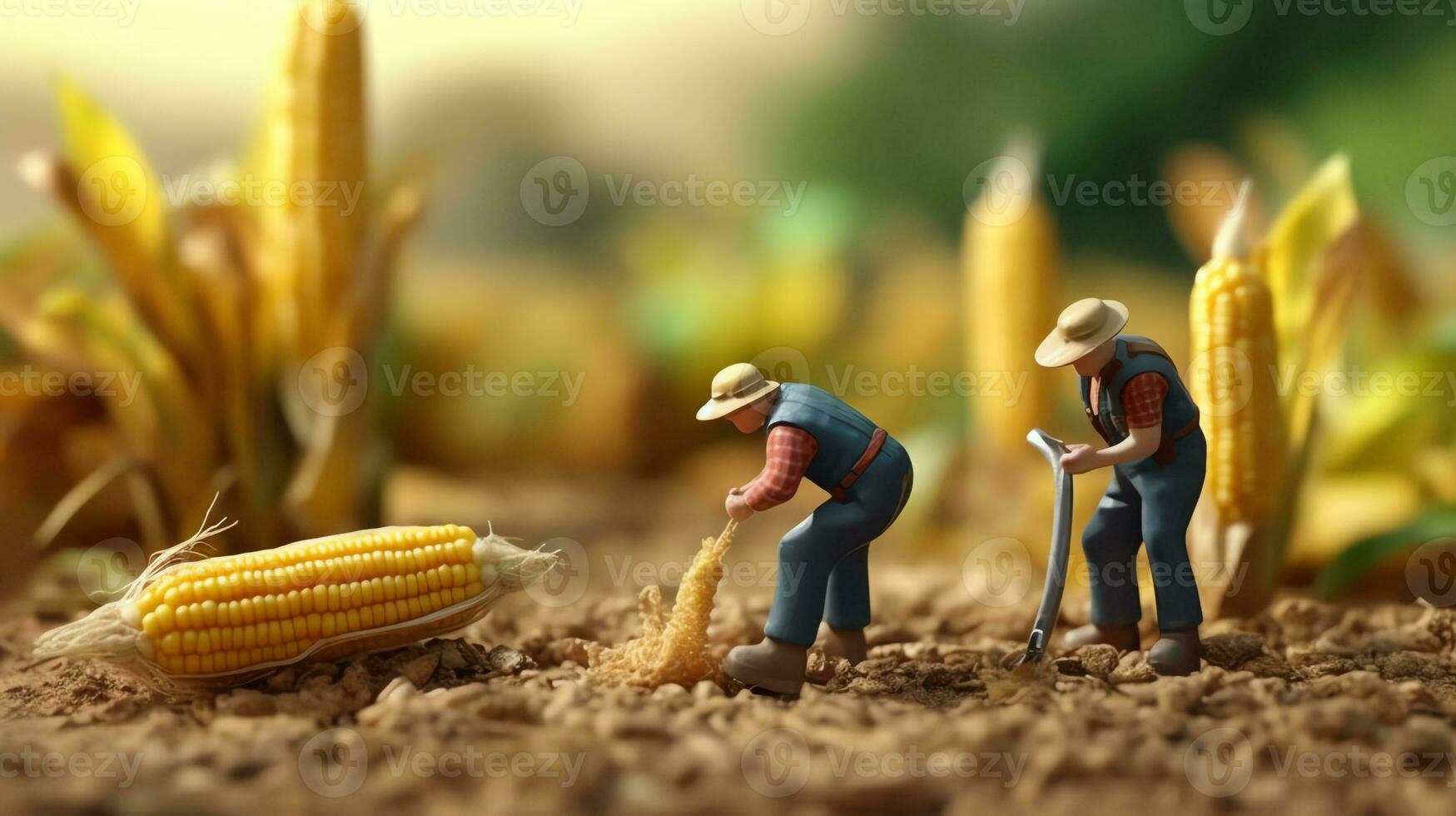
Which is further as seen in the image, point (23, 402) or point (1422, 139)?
point (1422, 139)

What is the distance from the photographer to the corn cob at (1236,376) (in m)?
2.90

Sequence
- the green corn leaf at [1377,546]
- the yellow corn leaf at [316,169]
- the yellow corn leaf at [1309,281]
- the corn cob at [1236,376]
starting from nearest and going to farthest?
the corn cob at [1236,376] < the yellow corn leaf at [1309,281] < the green corn leaf at [1377,546] < the yellow corn leaf at [316,169]

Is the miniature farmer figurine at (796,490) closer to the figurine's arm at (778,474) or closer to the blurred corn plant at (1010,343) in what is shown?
the figurine's arm at (778,474)

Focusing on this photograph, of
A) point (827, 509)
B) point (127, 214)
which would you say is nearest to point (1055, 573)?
point (827, 509)

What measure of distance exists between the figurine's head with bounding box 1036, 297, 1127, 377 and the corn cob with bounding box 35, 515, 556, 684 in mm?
1198

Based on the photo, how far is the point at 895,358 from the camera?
17.2 ft

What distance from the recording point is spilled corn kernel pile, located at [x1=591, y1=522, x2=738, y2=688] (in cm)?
248

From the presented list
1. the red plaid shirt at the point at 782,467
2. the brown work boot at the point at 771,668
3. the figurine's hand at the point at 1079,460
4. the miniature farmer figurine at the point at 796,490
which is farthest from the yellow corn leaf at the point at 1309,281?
the brown work boot at the point at 771,668

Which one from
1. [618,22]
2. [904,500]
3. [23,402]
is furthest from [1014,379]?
[23,402]

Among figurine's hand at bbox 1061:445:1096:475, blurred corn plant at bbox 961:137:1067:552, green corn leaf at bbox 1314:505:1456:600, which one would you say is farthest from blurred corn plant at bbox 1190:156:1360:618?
blurred corn plant at bbox 961:137:1067:552

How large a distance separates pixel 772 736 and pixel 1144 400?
1.09m

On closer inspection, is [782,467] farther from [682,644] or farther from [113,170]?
[113,170]

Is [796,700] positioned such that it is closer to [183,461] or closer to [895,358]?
[183,461]

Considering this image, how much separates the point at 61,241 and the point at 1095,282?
4.19 meters
